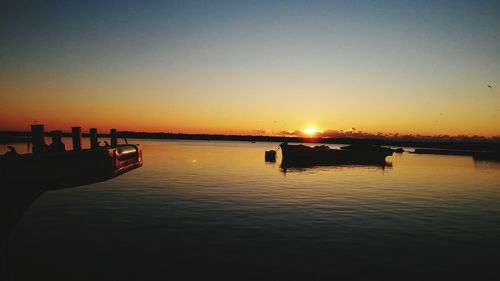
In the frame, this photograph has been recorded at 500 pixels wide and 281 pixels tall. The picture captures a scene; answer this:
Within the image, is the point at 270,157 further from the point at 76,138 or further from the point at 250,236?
the point at 250,236

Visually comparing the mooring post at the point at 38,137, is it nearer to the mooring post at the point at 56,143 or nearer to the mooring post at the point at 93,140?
the mooring post at the point at 56,143

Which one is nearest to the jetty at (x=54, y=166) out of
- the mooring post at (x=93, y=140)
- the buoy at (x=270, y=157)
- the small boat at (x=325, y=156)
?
the mooring post at (x=93, y=140)

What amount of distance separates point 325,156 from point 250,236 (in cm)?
5044

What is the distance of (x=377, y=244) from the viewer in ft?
43.3

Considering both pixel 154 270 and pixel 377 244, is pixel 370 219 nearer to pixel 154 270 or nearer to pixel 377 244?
pixel 377 244

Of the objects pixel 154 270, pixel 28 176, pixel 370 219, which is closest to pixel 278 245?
pixel 154 270

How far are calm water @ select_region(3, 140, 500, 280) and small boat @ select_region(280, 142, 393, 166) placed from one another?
35.2m

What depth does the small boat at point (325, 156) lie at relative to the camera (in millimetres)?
61062

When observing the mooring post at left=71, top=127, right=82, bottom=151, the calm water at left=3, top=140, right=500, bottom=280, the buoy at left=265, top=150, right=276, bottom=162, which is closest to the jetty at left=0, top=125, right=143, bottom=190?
the mooring post at left=71, top=127, right=82, bottom=151

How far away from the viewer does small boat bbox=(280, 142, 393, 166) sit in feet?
200

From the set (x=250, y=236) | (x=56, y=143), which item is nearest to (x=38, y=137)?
(x=56, y=143)

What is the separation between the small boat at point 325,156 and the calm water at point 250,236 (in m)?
35.2

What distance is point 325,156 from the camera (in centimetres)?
6222

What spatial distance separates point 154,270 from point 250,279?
2.95 meters
